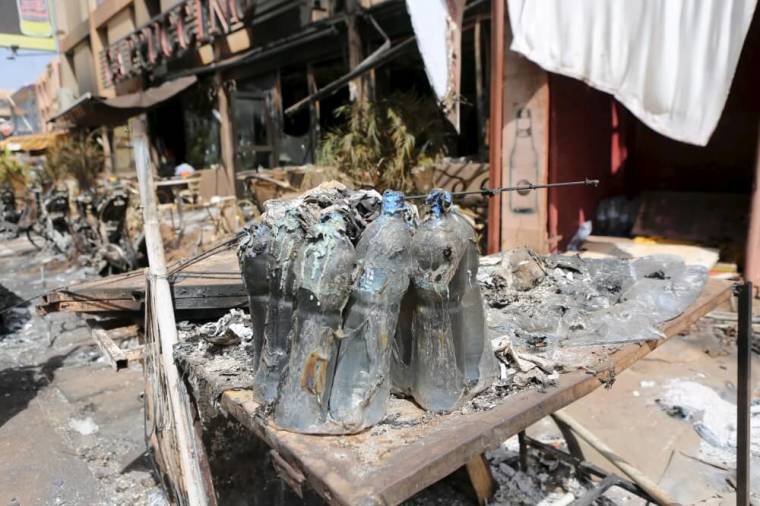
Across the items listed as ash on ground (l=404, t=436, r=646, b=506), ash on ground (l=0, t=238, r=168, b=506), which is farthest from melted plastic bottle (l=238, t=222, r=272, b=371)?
ash on ground (l=0, t=238, r=168, b=506)

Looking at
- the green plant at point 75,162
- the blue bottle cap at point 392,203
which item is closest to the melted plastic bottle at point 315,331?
the blue bottle cap at point 392,203

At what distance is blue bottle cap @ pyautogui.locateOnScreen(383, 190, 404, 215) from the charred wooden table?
1.91ft

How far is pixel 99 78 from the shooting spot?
17.8m

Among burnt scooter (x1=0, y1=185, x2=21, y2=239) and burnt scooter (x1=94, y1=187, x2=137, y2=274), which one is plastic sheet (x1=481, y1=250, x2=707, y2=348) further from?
burnt scooter (x1=0, y1=185, x2=21, y2=239)

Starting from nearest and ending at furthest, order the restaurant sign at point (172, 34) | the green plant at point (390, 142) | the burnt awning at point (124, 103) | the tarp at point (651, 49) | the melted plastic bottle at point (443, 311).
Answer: the melted plastic bottle at point (443, 311) → the tarp at point (651, 49) → the green plant at point (390, 142) → the restaurant sign at point (172, 34) → the burnt awning at point (124, 103)

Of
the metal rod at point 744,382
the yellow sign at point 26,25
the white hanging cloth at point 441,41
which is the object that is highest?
the yellow sign at point 26,25

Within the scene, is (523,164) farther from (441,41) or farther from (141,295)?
(141,295)

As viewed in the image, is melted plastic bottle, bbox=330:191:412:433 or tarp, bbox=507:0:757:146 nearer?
melted plastic bottle, bbox=330:191:412:433

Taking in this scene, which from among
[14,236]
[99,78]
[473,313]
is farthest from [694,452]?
[99,78]

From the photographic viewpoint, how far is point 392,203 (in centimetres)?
156

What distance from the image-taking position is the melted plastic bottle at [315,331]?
1.38 m

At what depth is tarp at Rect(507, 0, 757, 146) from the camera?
4121 millimetres

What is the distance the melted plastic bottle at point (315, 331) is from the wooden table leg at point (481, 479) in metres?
1.73

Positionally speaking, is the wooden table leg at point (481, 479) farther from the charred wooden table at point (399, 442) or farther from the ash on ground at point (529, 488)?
the charred wooden table at point (399, 442)
